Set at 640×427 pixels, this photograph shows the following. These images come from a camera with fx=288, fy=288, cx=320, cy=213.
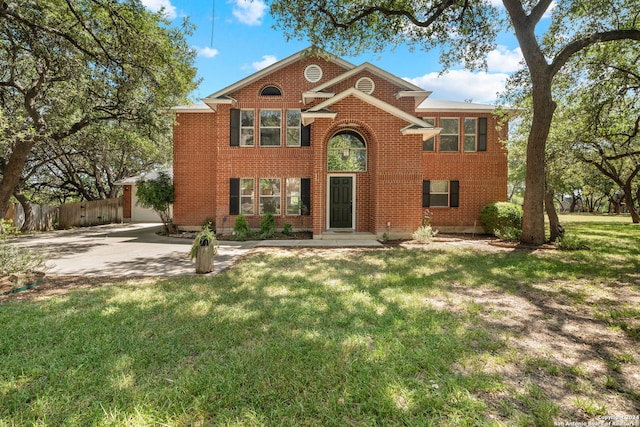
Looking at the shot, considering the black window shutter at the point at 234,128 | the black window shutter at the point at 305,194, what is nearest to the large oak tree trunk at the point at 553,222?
the black window shutter at the point at 305,194

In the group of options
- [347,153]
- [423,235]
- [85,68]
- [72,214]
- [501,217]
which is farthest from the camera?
[72,214]

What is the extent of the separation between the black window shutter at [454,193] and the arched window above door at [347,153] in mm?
5162

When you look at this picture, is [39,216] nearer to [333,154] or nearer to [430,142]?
[333,154]

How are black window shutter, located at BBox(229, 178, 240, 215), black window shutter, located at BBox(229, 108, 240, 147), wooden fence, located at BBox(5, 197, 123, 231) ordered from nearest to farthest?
1. black window shutter, located at BBox(229, 108, 240, 147)
2. black window shutter, located at BBox(229, 178, 240, 215)
3. wooden fence, located at BBox(5, 197, 123, 231)

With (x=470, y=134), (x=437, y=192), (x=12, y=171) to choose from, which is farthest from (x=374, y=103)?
(x=12, y=171)

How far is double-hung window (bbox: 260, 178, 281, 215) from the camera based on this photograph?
13.1 m

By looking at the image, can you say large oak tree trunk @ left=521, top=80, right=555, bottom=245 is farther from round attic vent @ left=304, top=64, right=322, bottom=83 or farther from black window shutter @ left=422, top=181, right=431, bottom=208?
round attic vent @ left=304, top=64, right=322, bottom=83

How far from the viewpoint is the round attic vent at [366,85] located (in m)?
12.9

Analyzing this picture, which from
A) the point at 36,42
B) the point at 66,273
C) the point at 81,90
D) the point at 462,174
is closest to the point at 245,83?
the point at 81,90

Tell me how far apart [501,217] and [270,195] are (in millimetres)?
10204

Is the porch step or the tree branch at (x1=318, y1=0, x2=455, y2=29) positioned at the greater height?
the tree branch at (x1=318, y1=0, x2=455, y2=29)

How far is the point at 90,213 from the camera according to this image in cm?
1855

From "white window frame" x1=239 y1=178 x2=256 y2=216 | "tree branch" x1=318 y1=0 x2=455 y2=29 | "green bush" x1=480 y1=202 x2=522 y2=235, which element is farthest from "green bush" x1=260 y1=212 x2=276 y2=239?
"green bush" x1=480 y1=202 x2=522 y2=235

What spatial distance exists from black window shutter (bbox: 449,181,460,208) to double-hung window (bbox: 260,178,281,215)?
27.6 ft
